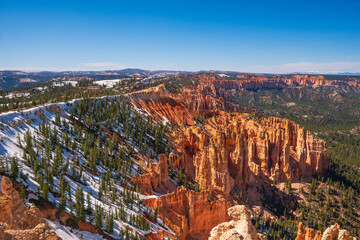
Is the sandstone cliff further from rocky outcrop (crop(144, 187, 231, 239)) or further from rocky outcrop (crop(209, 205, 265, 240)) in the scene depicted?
rocky outcrop (crop(209, 205, 265, 240))

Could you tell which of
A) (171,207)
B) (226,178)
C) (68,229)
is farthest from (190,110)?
(68,229)

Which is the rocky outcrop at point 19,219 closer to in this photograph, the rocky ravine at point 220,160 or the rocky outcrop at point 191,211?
the rocky outcrop at point 191,211

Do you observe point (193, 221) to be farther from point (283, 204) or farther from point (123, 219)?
point (283, 204)

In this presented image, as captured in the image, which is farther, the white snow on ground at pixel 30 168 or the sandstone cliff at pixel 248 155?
the sandstone cliff at pixel 248 155

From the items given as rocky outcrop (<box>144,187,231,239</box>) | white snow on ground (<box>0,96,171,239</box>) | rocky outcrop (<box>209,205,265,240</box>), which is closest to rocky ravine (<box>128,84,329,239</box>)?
rocky outcrop (<box>144,187,231,239</box>)

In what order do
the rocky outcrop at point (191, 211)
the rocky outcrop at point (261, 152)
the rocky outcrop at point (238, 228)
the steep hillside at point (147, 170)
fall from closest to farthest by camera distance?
the rocky outcrop at point (238, 228) → the steep hillside at point (147, 170) → the rocky outcrop at point (191, 211) → the rocky outcrop at point (261, 152)

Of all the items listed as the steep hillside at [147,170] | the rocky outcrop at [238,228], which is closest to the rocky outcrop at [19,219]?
the steep hillside at [147,170]

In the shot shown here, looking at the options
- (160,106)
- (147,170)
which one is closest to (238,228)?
(147,170)

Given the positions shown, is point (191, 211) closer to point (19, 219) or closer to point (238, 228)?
point (238, 228)

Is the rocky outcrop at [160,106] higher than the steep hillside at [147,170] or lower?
higher
